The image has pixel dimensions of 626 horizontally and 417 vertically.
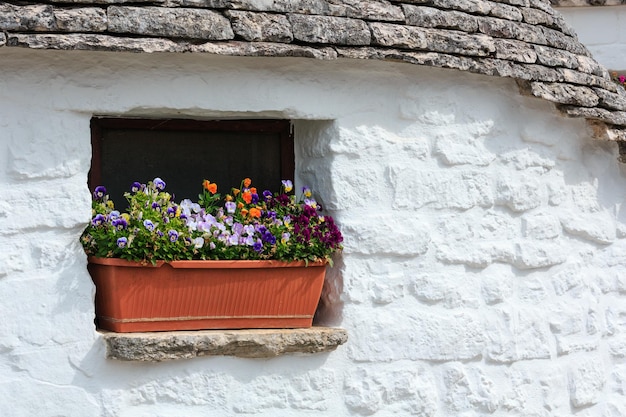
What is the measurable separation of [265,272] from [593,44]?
2855 millimetres

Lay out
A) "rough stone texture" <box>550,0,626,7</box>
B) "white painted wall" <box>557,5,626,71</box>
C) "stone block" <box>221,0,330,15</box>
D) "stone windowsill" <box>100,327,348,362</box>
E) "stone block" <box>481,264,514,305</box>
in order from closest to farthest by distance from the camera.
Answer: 1. "stone windowsill" <box>100,327,348,362</box>
2. "stone block" <box>221,0,330,15</box>
3. "stone block" <box>481,264,514,305</box>
4. "rough stone texture" <box>550,0,626,7</box>
5. "white painted wall" <box>557,5,626,71</box>

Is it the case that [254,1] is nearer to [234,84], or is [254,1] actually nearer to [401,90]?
[234,84]

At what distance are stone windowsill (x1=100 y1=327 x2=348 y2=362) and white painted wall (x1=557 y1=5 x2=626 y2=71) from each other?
271 cm

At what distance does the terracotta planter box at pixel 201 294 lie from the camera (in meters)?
3.84

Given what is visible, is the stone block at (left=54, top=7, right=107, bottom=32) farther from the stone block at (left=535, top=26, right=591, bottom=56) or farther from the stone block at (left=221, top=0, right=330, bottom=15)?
the stone block at (left=535, top=26, right=591, bottom=56)

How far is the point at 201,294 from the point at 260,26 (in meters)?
0.98

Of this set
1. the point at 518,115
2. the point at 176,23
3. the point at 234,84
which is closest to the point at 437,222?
the point at 518,115

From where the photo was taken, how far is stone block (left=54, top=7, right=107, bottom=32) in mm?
3566

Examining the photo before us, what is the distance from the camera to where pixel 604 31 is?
5.96 m

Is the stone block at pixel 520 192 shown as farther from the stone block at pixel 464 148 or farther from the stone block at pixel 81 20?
the stone block at pixel 81 20

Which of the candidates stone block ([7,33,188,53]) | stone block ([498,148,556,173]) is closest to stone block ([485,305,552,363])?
stone block ([498,148,556,173])

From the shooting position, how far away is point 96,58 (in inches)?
150

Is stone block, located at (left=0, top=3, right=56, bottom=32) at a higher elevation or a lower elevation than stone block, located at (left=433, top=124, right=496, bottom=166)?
higher

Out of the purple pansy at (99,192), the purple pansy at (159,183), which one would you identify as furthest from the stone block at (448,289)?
the purple pansy at (99,192)
